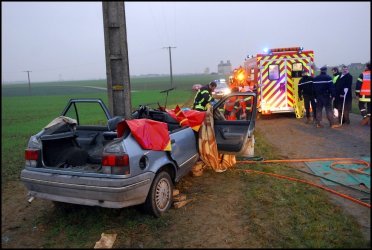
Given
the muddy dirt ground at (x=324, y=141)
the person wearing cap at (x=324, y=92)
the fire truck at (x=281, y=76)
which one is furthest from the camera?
the fire truck at (x=281, y=76)

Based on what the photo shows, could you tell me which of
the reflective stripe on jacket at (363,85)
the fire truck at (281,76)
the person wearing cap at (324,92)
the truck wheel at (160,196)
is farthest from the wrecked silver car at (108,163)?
the fire truck at (281,76)

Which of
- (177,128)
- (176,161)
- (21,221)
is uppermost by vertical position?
(177,128)

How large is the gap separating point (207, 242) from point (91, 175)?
1577mm

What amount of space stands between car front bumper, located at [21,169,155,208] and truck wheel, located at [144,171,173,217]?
153mm

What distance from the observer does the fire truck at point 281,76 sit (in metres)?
13.6

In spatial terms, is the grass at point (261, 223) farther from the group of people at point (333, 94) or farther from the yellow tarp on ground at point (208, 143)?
the group of people at point (333, 94)

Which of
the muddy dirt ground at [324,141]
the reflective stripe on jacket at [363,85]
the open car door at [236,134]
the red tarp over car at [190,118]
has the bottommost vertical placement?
the muddy dirt ground at [324,141]

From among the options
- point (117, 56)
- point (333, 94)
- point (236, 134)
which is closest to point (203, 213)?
point (236, 134)

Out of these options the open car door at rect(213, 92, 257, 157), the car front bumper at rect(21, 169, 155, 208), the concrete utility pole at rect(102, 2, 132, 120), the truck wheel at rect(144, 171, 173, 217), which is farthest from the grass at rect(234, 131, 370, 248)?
the concrete utility pole at rect(102, 2, 132, 120)

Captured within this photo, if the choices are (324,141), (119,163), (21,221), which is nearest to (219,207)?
(119,163)

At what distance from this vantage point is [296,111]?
14031mm

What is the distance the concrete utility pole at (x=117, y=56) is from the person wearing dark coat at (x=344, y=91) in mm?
8014

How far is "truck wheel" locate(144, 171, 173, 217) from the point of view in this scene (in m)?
4.55

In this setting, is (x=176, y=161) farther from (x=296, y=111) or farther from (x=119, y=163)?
(x=296, y=111)
